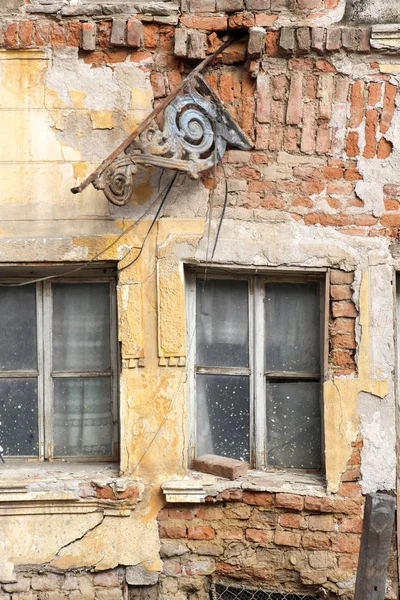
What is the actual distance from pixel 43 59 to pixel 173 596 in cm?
318

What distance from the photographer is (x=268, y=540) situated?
527 cm

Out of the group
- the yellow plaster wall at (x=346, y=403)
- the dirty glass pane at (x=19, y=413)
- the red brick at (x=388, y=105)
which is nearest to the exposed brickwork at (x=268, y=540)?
the yellow plaster wall at (x=346, y=403)

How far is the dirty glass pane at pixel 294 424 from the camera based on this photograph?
5402 millimetres

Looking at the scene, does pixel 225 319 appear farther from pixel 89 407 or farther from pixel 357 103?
pixel 357 103

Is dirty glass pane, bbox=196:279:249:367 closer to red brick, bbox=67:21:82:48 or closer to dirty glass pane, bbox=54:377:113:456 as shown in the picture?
dirty glass pane, bbox=54:377:113:456

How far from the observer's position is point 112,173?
16.4 ft

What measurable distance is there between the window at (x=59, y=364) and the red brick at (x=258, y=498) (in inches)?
33.4

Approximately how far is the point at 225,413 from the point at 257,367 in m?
0.34

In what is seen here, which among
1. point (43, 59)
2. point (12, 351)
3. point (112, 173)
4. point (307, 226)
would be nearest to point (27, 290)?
point (12, 351)

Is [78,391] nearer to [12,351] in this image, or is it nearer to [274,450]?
[12,351]

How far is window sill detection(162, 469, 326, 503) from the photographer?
521 cm

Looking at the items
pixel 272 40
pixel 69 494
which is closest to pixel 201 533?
pixel 69 494

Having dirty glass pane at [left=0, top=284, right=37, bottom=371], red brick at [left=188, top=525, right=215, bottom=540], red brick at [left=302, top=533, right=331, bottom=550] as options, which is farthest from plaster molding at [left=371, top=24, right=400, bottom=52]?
red brick at [left=188, top=525, right=215, bottom=540]

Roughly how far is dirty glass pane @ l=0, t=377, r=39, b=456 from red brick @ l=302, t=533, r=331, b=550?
66.8 inches
